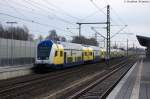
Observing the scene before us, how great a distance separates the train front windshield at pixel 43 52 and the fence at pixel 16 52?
11.9 ft

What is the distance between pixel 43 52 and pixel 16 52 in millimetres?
5400

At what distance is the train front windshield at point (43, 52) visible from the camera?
39531 mm

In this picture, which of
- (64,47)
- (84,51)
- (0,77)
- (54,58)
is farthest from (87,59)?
(0,77)

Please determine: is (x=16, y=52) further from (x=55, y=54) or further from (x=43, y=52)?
(x=55, y=54)

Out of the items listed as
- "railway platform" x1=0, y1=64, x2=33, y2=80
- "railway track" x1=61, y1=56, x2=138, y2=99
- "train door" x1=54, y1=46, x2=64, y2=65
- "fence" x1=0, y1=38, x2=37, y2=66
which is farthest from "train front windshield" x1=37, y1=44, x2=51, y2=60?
"railway track" x1=61, y1=56, x2=138, y2=99

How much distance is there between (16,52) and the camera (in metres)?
44.1

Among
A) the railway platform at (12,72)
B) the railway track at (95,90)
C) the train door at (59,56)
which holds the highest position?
the train door at (59,56)

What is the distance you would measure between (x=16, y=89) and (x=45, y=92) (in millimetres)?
1874

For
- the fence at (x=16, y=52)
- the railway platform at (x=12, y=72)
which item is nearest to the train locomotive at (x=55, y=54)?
the railway platform at (x=12, y=72)

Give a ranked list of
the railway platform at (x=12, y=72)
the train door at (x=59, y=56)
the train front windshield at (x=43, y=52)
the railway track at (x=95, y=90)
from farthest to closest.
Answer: the train door at (x=59, y=56) → the train front windshield at (x=43, y=52) → the railway platform at (x=12, y=72) → the railway track at (x=95, y=90)

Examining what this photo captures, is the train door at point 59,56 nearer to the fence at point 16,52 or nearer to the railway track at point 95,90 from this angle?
the fence at point 16,52

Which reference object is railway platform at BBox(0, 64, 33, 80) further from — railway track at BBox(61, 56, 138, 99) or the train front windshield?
railway track at BBox(61, 56, 138, 99)

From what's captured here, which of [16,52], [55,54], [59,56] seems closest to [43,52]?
[55,54]

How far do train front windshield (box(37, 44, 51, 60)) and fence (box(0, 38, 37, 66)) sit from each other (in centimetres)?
362
